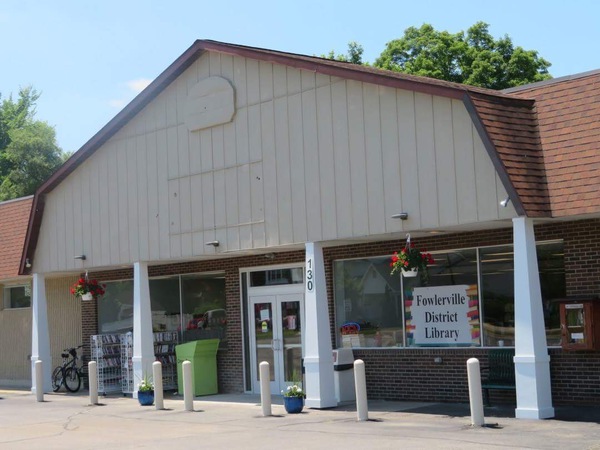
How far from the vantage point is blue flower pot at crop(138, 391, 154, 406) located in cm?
2134

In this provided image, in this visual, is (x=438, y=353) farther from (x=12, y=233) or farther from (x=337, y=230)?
(x=12, y=233)

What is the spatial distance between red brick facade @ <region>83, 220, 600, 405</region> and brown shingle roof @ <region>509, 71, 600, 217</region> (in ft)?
4.68

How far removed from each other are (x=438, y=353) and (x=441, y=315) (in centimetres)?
72

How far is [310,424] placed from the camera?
16.5 metres

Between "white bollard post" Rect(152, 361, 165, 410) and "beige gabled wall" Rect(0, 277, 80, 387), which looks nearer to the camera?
"white bollard post" Rect(152, 361, 165, 410)

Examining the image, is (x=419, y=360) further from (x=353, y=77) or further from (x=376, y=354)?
(x=353, y=77)

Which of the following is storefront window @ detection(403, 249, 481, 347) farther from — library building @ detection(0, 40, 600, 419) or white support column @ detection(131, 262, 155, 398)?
white support column @ detection(131, 262, 155, 398)

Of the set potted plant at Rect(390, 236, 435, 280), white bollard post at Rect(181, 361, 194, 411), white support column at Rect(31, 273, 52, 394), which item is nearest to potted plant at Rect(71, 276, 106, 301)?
white support column at Rect(31, 273, 52, 394)

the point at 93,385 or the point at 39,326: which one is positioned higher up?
the point at 39,326

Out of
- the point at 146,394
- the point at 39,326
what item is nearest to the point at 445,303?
the point at 146,394

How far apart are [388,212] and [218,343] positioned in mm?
7377

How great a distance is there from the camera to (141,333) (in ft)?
73.8

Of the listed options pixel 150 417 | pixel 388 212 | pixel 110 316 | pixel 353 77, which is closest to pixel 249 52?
pixel 353 77

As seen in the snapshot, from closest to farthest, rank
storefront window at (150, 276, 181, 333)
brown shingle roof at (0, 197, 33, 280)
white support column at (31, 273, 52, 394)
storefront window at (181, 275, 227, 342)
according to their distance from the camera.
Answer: storefront window at (181, 275, 227, 342) → storefront window at (150, 276, 181, 333) → white support column at (31, 273, 52, 394) → brown shingle roof at (0, 197, 33, 280)
